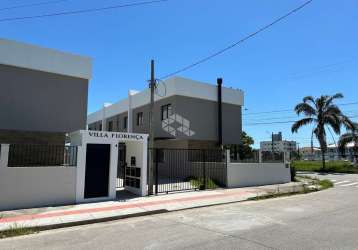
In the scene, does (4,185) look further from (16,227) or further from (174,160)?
(174,160)

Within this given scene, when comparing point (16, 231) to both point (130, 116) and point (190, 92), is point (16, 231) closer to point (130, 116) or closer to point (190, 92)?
point (190, 92)

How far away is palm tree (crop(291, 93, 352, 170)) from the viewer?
3516 centimetres

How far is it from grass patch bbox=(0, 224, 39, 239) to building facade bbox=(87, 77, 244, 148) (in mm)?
14839

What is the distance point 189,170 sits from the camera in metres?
21.2

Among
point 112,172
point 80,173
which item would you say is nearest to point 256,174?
point 112,172

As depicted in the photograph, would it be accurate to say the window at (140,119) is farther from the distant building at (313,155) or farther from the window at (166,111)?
the distant building at (313,155)

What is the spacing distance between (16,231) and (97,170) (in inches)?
200

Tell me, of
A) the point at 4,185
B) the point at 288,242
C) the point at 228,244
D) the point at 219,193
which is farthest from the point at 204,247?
the point at 219,193

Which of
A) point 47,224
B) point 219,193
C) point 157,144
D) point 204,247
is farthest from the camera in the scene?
point 157,144

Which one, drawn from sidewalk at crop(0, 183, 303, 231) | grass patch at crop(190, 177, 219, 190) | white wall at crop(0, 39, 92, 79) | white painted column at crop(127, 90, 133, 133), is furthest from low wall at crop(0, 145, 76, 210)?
white painted column at crop(127, 90, 133, 133)

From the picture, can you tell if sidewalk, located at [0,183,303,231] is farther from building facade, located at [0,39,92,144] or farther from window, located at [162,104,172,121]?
window, located at [162,104,172,121]

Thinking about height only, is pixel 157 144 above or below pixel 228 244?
above

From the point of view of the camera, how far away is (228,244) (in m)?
6.47

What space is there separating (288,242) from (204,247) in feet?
6.03
